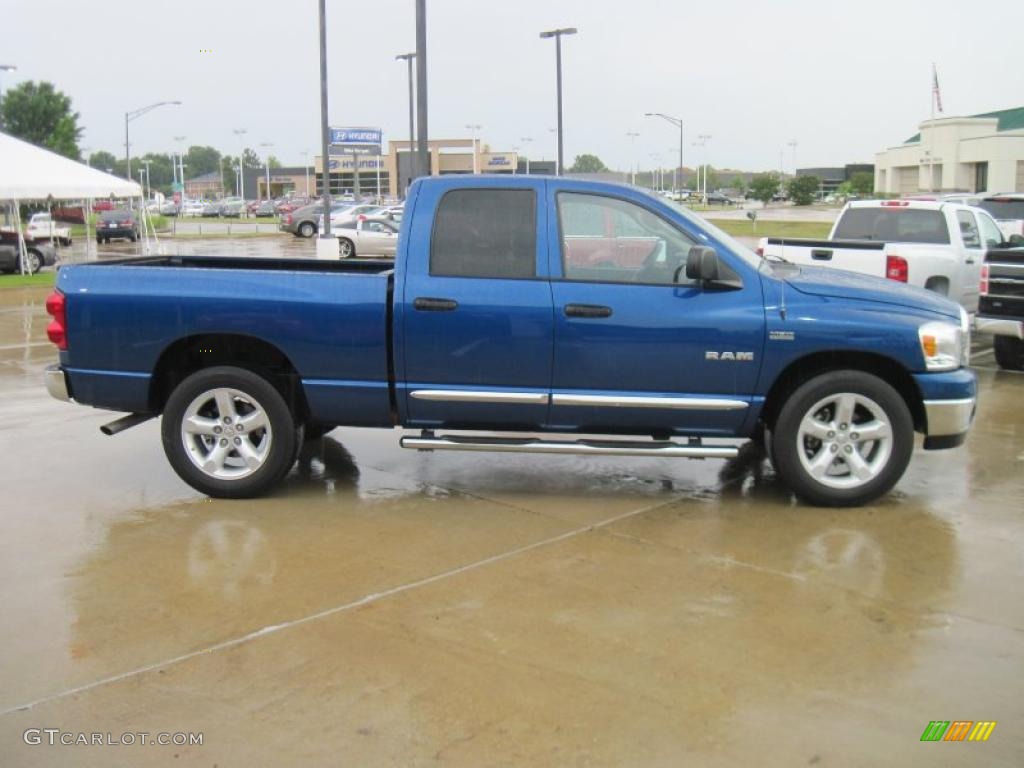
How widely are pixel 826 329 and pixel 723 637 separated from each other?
94.9 inches

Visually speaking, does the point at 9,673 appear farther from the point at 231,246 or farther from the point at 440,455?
the point at 231,246

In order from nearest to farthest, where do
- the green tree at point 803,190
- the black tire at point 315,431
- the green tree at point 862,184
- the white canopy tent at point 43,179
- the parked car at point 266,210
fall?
1. the black tire at point 315,431
2. the white canopy tent at point 43,179
3. the green tree at point 803,190
4. the parked car at point 266,210
5. the green tree at point 862,184

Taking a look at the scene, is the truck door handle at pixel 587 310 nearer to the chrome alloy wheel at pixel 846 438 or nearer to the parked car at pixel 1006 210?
the chrome alloy wheel at pixel 846 438

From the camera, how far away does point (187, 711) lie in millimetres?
3947

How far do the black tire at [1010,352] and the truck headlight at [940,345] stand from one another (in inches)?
252

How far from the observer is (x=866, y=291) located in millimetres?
6500

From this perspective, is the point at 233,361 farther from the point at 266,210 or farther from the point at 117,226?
the point at 266,210

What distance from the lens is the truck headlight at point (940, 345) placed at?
632 centimetres

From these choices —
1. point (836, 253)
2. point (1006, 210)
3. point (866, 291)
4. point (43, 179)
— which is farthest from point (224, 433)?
point (43, 179)

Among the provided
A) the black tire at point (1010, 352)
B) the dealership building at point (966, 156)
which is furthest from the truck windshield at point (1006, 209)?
the dealership building at point (966, 156)

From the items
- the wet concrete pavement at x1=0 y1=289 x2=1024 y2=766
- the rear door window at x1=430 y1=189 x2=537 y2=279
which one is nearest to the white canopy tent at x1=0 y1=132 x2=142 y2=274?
the wet concrete pavement at x1=0 y1=289 x2=1024 y2=766

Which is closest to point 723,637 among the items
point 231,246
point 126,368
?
point 126,368

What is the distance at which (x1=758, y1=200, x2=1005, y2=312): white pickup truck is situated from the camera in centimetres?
1198

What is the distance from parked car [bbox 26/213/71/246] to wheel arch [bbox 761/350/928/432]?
35729mm
